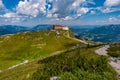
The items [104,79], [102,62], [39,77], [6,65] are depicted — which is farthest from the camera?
[6,65]

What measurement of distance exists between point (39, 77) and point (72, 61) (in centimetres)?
1358

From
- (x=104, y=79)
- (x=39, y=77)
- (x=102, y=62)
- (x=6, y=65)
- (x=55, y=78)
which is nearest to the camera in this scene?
(x=104, y=79)

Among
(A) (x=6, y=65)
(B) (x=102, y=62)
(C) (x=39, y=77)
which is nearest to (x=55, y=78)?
(C) (x=39, y=77)

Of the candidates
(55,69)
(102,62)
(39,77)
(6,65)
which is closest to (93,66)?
(102,62)

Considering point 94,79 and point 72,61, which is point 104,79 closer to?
point 94,79

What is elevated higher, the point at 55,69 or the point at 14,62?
the point at 55,69

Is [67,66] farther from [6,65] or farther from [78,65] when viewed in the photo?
[6,65]

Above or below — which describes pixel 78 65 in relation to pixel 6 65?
above

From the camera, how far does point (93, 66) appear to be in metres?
76.3

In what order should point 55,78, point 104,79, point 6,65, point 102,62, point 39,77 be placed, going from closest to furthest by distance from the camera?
1. point 104,79
2. point 55,78
3. point 39,77
4. point 102,62
5. point 6,65

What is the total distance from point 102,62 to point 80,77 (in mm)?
17950

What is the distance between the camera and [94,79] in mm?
60969

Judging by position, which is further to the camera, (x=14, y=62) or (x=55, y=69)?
(x=14, y=62)

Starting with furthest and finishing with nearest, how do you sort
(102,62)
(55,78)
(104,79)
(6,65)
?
(6,65) → (102,62) → (55,78) → (104,79)
